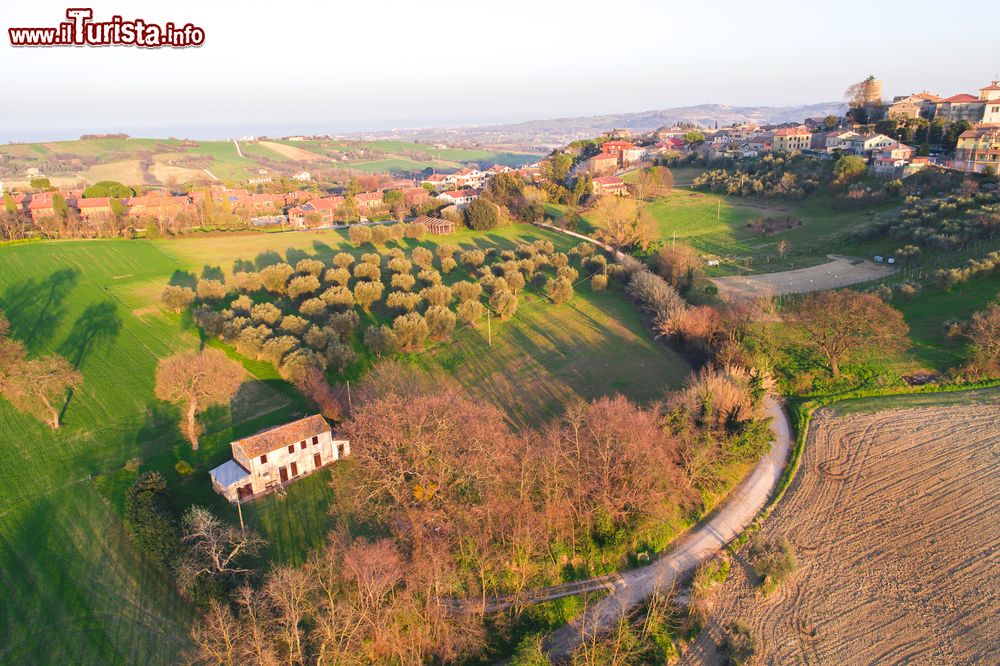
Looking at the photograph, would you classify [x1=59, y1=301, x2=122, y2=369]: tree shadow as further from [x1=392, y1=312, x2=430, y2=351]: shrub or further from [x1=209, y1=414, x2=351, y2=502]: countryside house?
[x1=392, y1=312, x2=430, y2=351]: shrub

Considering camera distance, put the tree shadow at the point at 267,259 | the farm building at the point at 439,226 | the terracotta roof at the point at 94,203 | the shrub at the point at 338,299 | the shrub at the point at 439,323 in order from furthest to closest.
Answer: the terracotta roof at the point at 94,203
the farm building at the point at 439,226
the tree shadow at the point at 267,259
the shrub at the point at 338,299
the shrub at the point at 439,323

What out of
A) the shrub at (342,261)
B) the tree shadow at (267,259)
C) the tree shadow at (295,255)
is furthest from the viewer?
the tree shadow at (295,255)

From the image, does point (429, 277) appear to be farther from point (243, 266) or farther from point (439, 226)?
point (439, 226)

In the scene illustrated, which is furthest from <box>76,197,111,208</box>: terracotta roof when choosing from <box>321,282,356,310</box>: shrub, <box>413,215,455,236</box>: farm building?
<box>321,282,356,310</box>: shrub

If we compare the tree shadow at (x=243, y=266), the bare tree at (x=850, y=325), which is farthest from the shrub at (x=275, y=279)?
the bare tree at (x=850, y=325)

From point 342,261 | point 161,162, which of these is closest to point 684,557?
point 342,261

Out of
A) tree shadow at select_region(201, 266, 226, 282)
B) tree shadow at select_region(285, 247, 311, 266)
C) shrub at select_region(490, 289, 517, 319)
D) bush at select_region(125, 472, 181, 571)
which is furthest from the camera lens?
tree shadow at select_region(285, 247, 311, 266)

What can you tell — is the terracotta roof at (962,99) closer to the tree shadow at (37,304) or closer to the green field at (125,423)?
the green field at (125,423)
